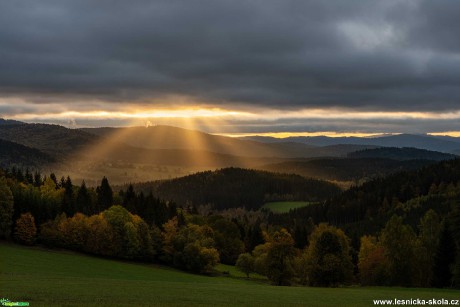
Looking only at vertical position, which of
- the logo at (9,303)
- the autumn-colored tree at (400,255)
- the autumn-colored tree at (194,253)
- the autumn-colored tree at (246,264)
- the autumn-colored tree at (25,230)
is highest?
the logo at (9,303)

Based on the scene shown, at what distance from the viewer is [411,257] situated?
78.1 metres

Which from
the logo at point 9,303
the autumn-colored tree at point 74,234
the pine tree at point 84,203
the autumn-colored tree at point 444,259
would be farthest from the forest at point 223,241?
the logo at point 9,303

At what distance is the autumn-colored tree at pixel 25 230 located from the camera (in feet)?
343

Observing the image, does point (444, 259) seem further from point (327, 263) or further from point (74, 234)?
point (74, 234)

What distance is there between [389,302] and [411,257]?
39.8 meters

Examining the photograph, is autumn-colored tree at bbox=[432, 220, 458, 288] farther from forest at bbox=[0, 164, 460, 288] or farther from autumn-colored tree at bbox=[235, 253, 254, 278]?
autumn-colored tree at bbox=[235, 253, 254, 278]

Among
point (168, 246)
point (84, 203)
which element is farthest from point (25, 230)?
point (84, 203)

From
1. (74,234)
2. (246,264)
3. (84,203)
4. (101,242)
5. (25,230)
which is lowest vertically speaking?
(246,264)

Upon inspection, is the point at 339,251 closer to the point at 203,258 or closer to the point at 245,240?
the point at 203,258

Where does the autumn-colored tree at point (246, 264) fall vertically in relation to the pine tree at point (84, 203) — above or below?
below

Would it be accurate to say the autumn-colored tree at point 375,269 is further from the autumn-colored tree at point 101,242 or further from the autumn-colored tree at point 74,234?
the autumn-colored tree at point 74,234

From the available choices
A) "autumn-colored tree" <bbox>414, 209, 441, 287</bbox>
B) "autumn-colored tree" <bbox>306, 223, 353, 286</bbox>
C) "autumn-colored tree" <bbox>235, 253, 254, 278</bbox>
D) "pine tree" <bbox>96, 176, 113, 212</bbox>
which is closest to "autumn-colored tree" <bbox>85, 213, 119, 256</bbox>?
"autumn-colored tree" <bbox>235, 253, 254, 278</bbox>

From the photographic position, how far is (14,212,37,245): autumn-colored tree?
10450 cm

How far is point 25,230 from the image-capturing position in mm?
104688
